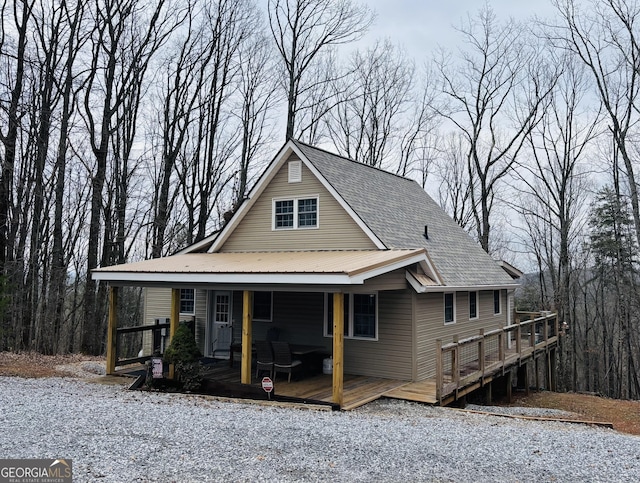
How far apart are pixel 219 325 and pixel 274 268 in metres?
5.46

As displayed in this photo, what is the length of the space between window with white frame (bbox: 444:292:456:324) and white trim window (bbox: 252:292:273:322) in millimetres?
4781

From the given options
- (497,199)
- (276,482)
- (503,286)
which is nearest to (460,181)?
(497,199)

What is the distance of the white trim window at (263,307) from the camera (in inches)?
546

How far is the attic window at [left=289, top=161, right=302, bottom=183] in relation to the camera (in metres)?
13.6

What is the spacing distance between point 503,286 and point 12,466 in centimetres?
1436

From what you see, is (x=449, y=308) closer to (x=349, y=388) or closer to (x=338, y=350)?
(x=349, y=388)

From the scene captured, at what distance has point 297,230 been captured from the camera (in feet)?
44.7

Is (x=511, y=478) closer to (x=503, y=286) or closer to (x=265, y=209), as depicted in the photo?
(x=265, y=209)

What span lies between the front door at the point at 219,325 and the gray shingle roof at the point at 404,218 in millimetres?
4827

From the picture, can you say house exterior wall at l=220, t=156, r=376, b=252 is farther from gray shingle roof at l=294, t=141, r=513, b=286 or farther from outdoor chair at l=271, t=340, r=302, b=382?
outdoor chair at l=271, t=340, r=302, b=382

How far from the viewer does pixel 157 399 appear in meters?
9.59

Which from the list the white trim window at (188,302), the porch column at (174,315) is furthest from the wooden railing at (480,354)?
the white trim window at (188,302)

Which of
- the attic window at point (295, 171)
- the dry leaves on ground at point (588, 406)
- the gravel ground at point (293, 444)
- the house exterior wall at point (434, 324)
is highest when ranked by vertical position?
the attic window at point (295, 171)

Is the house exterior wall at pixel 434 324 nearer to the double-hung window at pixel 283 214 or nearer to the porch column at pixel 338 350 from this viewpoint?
the porch column at pixel 338 350
